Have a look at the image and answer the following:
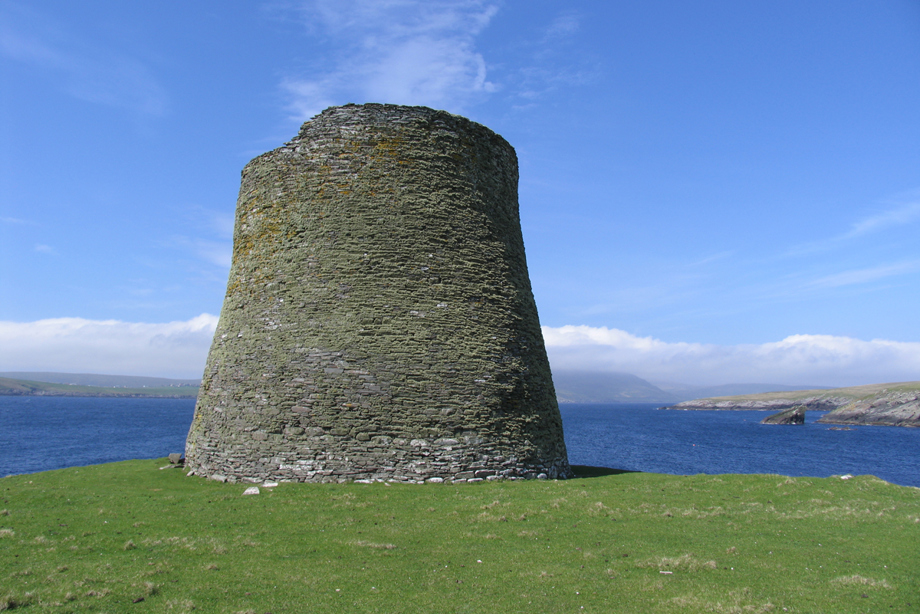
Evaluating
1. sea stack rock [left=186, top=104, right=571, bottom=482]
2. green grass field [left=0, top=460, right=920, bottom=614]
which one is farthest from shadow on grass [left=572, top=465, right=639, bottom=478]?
green grass field [left=0, top=460, right=920, bottom=614]

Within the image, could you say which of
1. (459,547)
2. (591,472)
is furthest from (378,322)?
(591,472)

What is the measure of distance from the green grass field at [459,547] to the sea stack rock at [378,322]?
1.10 m

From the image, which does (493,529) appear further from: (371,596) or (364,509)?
(371,596)

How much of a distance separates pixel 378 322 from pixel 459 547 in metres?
7.17

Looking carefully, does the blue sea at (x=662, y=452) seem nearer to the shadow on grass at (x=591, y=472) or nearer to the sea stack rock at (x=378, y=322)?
the shadow on grass at (x=591, y=472)

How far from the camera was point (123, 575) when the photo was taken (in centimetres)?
771

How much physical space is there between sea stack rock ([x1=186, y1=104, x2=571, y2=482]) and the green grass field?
3.60 ft

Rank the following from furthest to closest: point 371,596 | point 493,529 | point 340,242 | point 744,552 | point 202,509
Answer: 1. point 340,242
2. point 202,509
3. point 493,529
4. point 744,552
5. point 371,596

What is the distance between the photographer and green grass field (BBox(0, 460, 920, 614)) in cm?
714

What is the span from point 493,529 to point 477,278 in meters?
7.69

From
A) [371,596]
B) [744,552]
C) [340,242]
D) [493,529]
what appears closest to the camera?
[371,596]

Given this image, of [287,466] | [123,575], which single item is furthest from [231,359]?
[123,575]

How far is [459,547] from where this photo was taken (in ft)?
31.4

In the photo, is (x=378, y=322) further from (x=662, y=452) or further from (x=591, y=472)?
(x=662, y=452)
